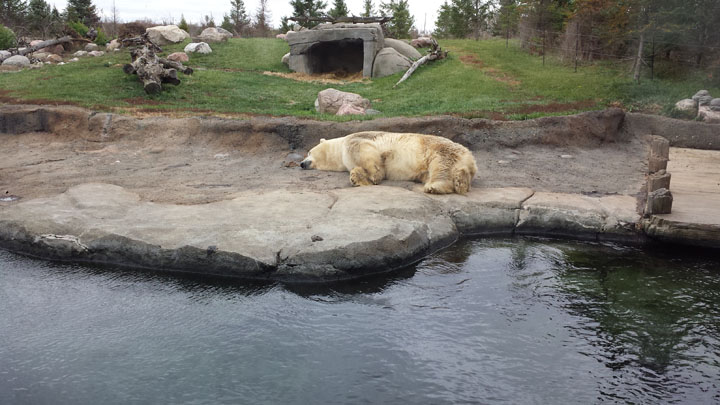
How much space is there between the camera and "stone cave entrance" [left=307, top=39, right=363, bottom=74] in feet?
81.6

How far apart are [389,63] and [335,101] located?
8.04 metres

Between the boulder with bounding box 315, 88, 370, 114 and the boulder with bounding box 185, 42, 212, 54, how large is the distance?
11588 mm

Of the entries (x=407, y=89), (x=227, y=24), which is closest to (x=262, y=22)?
(x=227, y=24)

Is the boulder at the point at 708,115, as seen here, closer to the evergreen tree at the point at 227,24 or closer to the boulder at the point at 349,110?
the boulder at the point at 349,110

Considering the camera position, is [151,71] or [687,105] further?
[151,71]

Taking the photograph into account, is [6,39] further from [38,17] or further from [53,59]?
[38,17]

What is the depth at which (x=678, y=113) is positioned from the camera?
12.8 m

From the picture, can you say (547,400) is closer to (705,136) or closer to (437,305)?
(437,305)

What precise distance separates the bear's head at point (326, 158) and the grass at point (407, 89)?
2.89m

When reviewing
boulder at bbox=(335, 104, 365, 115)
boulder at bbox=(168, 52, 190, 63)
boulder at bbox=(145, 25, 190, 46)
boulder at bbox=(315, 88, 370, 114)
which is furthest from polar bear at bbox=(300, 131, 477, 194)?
boulder at bbox=(145, 25, 190, 46)

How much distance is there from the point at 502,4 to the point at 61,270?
33.7 metres

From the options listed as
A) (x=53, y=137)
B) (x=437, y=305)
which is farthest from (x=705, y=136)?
(x=53, y=137)

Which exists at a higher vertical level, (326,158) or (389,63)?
(389,63)

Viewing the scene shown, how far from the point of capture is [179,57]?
74.0 feet
